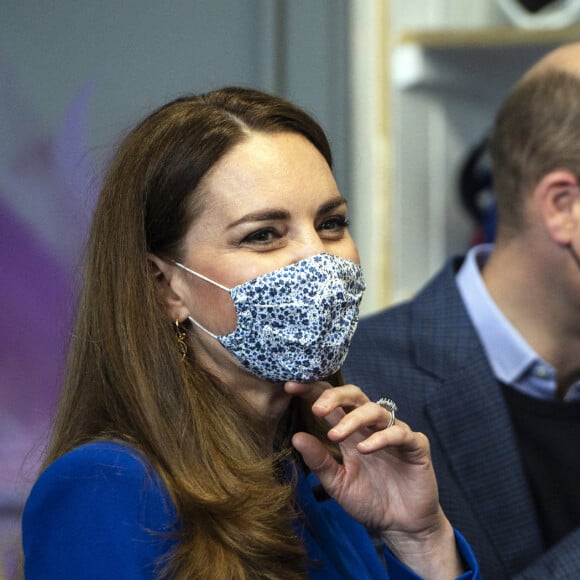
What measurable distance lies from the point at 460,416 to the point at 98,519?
722mm

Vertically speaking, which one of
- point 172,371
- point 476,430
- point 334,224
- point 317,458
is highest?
point 334,224

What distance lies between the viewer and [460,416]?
5.23 ft

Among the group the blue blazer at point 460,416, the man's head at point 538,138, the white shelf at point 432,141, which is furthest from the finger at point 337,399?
the white shelf at point 432,141

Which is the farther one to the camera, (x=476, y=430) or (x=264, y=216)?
(x=476, y=430)

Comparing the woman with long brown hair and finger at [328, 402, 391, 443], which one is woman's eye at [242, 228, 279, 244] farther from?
finger at [328, 402, 391, 443]

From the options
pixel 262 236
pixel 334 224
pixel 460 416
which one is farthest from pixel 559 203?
pixel 262 236

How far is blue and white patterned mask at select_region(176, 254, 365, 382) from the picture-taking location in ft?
3.62

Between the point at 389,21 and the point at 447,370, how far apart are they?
3.00 ft

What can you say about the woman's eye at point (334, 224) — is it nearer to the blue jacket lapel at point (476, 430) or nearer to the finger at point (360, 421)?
the finger at point (360, 421)

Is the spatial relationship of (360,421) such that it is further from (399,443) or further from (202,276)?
(202,276)

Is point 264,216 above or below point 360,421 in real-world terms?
above

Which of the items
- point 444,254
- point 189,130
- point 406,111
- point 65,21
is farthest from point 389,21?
point 189,130

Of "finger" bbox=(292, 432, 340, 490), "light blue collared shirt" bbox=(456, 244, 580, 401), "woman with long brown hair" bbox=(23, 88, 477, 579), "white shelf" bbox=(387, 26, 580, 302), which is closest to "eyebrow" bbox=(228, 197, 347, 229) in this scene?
"woman with long brown hair" bbox=(23, 88, 477, 579)

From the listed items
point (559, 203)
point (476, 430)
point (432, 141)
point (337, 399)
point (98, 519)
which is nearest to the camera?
point (98, 519)
